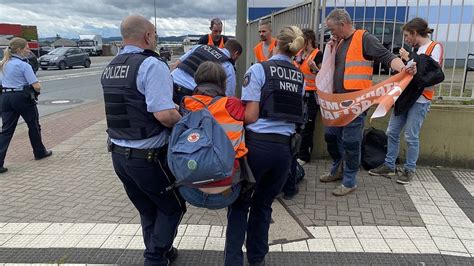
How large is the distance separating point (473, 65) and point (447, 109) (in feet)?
2.64

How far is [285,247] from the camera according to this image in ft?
11.3

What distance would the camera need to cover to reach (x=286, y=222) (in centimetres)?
387

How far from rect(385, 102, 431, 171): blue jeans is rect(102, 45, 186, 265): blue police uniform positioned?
10.2ft

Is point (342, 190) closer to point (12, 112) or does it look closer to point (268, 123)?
point (268, 123)

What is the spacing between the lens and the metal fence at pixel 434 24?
16.9 ft

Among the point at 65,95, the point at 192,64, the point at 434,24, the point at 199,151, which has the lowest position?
the point at 65,95

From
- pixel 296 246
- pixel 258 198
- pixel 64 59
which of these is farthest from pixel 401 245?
pixel 64 59

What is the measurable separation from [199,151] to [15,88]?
4.34m

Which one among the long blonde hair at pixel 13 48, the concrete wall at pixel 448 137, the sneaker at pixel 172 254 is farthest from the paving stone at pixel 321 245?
the long blonde hair at pixel 13 48

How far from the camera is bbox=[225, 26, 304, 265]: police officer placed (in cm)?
274

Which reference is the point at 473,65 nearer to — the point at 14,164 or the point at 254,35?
the point at 254,35

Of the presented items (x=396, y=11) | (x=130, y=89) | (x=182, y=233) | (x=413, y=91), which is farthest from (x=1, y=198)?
(x=396, y=11)

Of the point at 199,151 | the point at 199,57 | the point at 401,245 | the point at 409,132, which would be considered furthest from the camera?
the point at 409,132

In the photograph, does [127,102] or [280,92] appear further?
[280,92]
